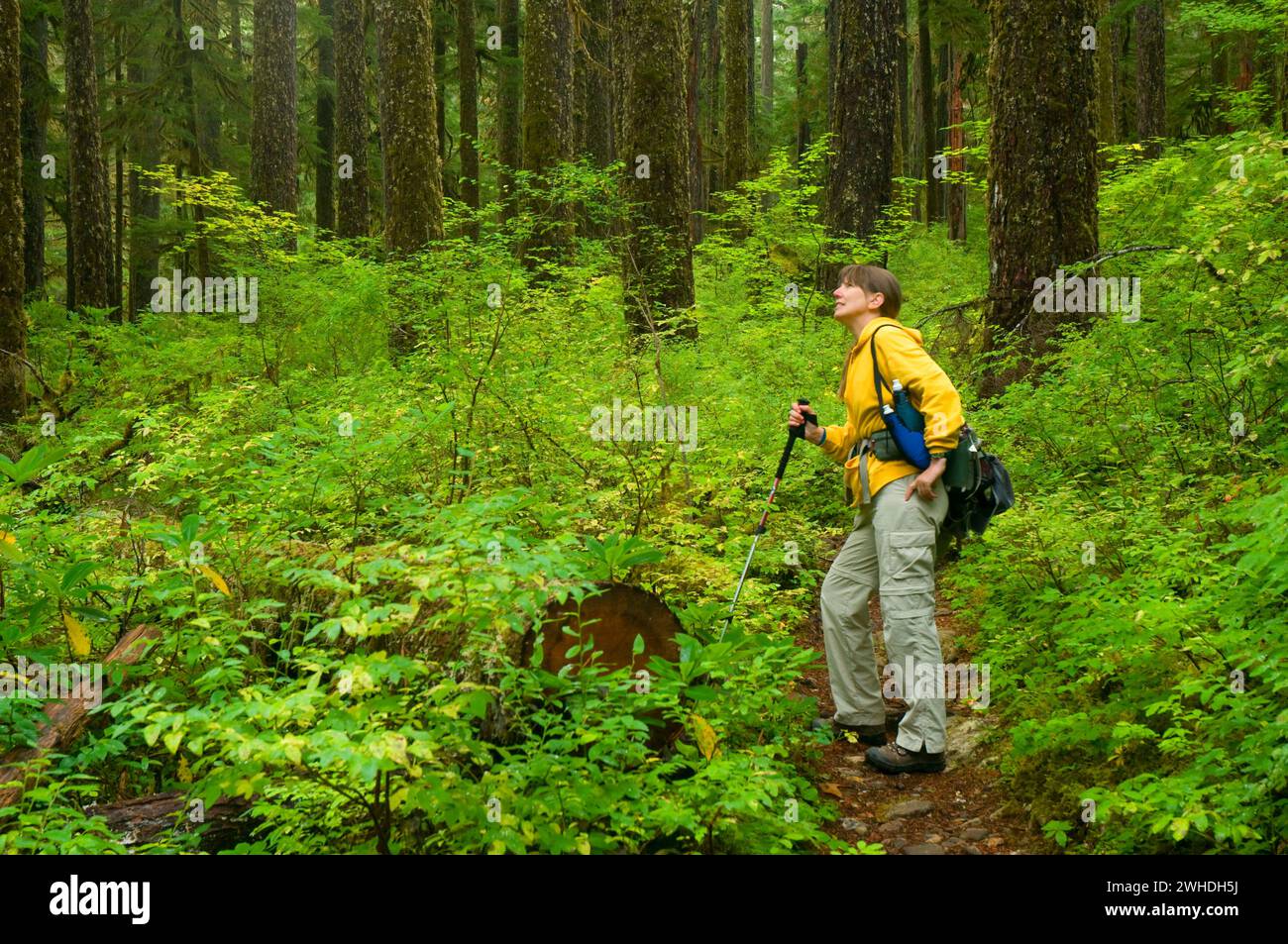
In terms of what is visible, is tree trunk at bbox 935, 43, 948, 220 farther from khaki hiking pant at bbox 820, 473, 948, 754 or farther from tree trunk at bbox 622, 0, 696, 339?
khaki hiking pant at bbox 820, 473, 948, 754

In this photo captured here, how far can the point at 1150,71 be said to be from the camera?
20.5 meters

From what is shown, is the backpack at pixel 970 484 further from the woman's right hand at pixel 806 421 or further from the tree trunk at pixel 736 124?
the tree trunk at pixel 736 124

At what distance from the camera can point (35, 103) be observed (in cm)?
1777

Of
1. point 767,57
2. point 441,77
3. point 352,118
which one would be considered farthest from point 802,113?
point 767,57

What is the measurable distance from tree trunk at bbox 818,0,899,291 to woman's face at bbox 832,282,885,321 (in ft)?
26.7

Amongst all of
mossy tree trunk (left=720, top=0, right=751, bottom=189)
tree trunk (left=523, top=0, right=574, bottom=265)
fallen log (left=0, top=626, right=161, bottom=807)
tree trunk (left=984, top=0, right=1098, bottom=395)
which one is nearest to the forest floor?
fallen log (left=0, top=626, right=161, bottom=807)

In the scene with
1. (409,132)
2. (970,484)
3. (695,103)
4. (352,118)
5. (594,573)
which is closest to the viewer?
(594,573)

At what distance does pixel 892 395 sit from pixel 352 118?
56.5ft

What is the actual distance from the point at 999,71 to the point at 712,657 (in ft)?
23.9

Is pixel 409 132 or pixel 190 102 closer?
pixel 409 132

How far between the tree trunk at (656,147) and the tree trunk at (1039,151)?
3452mm

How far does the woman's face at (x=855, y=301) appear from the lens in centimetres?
532

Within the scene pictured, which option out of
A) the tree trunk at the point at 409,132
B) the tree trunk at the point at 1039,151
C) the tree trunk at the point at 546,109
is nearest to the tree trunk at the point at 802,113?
the tree trunk at the point at 546,109

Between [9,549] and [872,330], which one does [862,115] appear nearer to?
[872,330]
